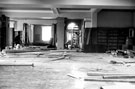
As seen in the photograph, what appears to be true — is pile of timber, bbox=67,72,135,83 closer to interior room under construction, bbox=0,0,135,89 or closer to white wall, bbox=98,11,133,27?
interior room under construction, bbox=0,0,135,89

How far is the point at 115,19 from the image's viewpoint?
12688 mm

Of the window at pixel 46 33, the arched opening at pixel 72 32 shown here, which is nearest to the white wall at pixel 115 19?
the arched opening at pixel 72 32

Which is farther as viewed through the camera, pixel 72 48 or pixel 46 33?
pixel 46 33

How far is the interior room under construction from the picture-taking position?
3088 mm

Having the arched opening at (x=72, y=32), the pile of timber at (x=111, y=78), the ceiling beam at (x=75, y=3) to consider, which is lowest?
the pile of timber at (x=111, y=78)

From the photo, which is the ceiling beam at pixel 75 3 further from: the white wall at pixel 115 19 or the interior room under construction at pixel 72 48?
the white wall at pixel 115 19

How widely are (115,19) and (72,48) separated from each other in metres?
4.81

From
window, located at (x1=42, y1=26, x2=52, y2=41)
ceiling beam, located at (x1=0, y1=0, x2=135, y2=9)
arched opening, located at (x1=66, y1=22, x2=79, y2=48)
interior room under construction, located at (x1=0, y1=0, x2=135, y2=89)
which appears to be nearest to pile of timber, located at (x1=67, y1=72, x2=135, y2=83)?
interior room under construction, located at (x1=0, y1=0, x2=135, y2=89)

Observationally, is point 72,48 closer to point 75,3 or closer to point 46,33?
point 75,3

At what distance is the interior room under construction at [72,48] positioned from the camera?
3.09 meters

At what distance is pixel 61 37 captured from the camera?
14.8 m

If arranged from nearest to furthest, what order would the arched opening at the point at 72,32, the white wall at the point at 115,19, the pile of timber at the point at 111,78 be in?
1. the pile of timber at the point at 111,78
2. the white wall at the point at 115,19
3. the arched opening at the point at 72,32

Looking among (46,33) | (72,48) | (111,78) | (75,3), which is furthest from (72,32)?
(111,78)

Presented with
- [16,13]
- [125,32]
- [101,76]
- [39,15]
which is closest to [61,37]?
[39,15]
